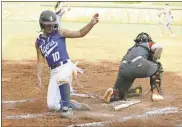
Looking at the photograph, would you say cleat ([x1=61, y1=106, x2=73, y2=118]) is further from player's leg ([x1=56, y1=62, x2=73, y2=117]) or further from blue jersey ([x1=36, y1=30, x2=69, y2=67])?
blue jersey ([x1=36, y1=30, x2=69, y2=67])

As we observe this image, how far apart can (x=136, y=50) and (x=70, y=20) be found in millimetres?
20775

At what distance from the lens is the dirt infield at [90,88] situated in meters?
6.59

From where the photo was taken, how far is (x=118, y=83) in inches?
319

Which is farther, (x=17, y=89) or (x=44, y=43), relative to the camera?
(x=17, y=89)

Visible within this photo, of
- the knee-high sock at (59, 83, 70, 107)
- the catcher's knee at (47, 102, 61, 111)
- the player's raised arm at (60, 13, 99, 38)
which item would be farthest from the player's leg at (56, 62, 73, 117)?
the player's raised arm at (60, 13, 99, 38)

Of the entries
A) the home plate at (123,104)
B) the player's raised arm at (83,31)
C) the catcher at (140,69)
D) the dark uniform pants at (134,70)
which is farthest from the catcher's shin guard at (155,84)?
the player's raised arm at (83,31)

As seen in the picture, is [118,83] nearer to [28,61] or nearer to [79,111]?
[79,111]

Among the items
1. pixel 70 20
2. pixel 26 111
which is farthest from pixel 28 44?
pixel 70 20

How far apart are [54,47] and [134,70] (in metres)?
1.74

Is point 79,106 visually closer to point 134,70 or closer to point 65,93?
point 65,93

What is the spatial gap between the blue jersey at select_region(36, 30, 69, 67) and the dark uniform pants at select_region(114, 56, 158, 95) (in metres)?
1.49

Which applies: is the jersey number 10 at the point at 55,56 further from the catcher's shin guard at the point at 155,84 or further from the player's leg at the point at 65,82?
the catcher's shin guard at the point at 155,84

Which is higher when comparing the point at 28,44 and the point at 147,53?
the point at 147,53

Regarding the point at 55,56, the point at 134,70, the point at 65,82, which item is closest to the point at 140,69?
the point at 134,70
